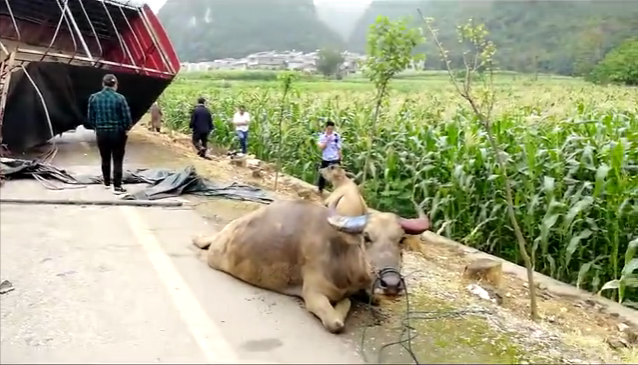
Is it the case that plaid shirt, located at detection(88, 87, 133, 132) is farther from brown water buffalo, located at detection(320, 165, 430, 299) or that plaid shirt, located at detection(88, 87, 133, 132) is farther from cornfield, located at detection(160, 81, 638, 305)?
brown water buffalo, located at detection(320, 165, 430, 299)

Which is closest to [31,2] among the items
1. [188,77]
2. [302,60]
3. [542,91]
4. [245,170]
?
[245,170]

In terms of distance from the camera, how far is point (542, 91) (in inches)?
733

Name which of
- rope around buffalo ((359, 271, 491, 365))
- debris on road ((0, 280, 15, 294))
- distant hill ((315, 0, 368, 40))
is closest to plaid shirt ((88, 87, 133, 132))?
debris on road ((0, 280, 15, 294))

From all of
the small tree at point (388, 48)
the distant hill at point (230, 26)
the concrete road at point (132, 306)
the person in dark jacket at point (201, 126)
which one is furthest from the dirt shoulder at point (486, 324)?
the distant hill at point (230, 26)

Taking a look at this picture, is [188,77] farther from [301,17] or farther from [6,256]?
[6,256]

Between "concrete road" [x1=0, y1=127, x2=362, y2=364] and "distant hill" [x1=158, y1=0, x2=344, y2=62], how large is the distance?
33.0 meters

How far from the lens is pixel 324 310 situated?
17.4 feet

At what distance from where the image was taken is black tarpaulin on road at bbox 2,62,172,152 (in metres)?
12.6

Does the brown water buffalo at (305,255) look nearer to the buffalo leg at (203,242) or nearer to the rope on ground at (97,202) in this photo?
the buffalo leg at (203,242)

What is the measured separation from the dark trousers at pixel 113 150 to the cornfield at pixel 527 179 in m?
3.70

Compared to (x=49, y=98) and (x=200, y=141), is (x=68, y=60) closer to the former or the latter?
(x=49, y=98)

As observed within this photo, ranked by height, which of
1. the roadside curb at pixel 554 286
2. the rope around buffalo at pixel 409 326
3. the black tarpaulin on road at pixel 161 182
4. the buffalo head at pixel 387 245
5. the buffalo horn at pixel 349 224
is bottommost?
the black tarpaulin on road at pixel 161 182

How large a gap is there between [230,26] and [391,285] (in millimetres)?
45118

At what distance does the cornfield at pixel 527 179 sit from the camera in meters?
7.06
